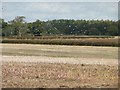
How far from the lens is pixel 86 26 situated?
49812 millimetres

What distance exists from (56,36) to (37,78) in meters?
39.4

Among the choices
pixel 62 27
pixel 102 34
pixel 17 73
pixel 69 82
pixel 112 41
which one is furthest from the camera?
pixel 102 34

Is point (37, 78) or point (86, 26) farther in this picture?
point (86, 26)

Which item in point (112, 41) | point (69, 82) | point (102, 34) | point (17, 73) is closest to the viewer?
point (69, 82)

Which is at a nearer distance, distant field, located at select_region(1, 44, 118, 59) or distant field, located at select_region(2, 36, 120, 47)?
distant field, located at select_region(1, 44, 118, 59)

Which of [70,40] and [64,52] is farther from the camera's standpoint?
[70,40]

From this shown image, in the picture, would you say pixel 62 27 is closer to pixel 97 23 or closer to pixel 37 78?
pixel 97 23

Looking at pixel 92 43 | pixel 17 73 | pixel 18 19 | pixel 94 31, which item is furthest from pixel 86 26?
pixel 17 73

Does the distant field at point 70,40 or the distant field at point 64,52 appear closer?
the distant field at point 64,52

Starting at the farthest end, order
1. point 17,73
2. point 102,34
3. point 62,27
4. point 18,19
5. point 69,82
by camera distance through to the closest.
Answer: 1. point 18,19
2. point 102,34
3. point 62,27
4. point 17,73
5. point 69,82

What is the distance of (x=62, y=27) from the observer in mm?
47188

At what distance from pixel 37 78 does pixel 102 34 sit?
38.5 m

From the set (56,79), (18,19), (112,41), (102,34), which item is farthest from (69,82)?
(18,19)

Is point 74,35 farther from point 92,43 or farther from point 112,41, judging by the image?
point 112,41
